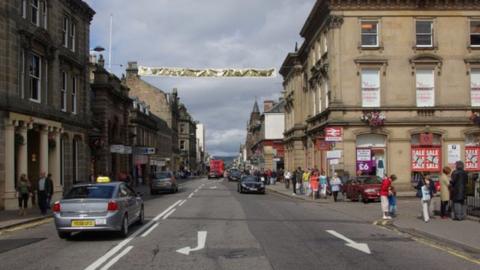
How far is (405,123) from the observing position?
38.5 m

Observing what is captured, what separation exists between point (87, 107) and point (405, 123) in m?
20.5

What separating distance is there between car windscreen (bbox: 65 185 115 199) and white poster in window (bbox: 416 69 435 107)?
93.5ft

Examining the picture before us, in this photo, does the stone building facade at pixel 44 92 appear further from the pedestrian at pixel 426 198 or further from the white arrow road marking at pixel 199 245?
the pedestrian at pixel 426 198

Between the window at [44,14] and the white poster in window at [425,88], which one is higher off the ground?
the window at [44,14]

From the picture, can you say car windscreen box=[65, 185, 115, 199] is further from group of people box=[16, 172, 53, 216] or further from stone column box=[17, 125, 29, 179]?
stone column box=[17, 125, 29, 179]

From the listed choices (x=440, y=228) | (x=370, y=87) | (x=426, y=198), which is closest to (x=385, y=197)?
(x=426, y=198)

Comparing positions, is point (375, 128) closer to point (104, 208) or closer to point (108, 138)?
point (108, 138)

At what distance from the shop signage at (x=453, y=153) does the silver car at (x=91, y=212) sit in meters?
28.7

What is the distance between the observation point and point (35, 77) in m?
28.4

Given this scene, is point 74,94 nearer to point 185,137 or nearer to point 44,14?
point 44,14

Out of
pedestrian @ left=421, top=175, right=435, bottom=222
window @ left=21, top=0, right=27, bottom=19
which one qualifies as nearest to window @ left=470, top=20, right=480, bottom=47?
pedestrian @ left=421, top=175, right=435, bottom=222

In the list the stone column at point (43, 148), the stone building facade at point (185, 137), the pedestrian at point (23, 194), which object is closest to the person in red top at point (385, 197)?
the pedestrian at point (23, 194)

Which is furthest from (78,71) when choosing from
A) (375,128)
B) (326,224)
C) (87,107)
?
(326,224)

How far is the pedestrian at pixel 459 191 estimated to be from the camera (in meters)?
17.8
